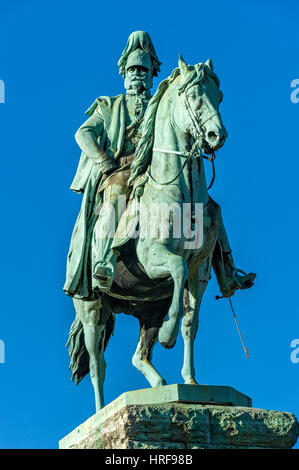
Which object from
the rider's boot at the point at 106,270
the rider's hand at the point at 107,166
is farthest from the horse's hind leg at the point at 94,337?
the rider's hand at the point at 107,166

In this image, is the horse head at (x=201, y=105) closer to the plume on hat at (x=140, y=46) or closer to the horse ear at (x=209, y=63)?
the horse ear at (x=209, y=63)

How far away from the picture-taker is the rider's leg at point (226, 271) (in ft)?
51.8

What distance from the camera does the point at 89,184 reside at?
16297mm

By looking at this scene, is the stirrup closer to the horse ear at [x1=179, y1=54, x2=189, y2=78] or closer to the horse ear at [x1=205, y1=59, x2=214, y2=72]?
the horse ear at [x1=179, y1=54, x2=189, y2=78]

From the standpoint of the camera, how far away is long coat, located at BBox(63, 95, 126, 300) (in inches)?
630

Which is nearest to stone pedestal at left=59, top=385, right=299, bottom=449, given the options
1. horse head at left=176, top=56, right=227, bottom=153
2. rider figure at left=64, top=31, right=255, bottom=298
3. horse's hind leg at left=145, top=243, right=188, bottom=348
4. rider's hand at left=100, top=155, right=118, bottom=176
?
horse's hind leg at left=145, top=243, right=188, bottom=348

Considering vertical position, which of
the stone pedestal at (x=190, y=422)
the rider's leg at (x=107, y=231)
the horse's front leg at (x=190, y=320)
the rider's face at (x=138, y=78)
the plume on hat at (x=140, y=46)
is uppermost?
the plume on hat at (x=140, y=46)

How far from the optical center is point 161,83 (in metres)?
15.4

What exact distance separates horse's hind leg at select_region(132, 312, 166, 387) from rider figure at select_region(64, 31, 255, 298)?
94 cm

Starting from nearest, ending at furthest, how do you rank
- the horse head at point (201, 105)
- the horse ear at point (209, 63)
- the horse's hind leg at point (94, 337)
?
the horse head at point (201, 105) → the horse ear at point (209, 63) → the horse's hind leg at point (94, 337)

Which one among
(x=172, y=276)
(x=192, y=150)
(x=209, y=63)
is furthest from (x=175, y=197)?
(x=209, y=63)

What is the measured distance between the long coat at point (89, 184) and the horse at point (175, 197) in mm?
376

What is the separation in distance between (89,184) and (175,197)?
189 centimetres
